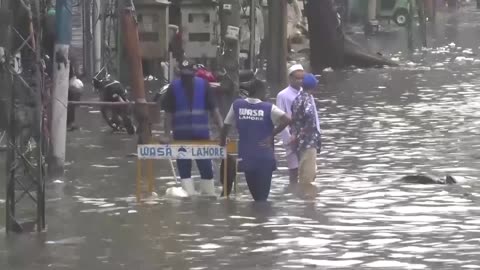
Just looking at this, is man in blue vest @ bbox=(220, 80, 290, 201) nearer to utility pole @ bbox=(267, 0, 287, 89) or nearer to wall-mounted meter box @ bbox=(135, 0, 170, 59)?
wall-mounted meter box @ bbox=(135, 0, 170, 59)

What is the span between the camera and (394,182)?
16.4m

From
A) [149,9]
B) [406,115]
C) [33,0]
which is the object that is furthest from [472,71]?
[33,0]

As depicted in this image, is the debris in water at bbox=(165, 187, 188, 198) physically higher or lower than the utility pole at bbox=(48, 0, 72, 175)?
lower

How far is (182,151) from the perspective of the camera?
1477cm

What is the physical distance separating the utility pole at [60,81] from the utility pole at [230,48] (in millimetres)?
5786

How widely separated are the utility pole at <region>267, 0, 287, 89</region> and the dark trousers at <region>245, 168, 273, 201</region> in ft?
54.6

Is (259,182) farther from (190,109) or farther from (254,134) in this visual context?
(190,109)

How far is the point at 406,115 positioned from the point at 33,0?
11300 millimetres

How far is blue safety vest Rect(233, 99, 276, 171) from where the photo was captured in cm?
1447

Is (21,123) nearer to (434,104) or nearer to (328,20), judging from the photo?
(434,104)

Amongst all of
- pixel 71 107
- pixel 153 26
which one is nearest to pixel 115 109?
pixel 71 107

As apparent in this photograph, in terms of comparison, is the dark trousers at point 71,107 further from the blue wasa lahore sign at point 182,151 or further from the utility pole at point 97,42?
the utility pole at point 97,42

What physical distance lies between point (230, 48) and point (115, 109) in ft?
7.21

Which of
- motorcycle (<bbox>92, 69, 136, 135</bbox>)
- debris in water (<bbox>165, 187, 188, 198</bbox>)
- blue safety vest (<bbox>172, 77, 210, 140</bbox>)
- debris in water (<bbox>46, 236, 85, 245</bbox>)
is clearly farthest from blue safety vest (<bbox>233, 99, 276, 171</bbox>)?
motorcycle (<bbox>92, 69, 136, 135</bbox>)
